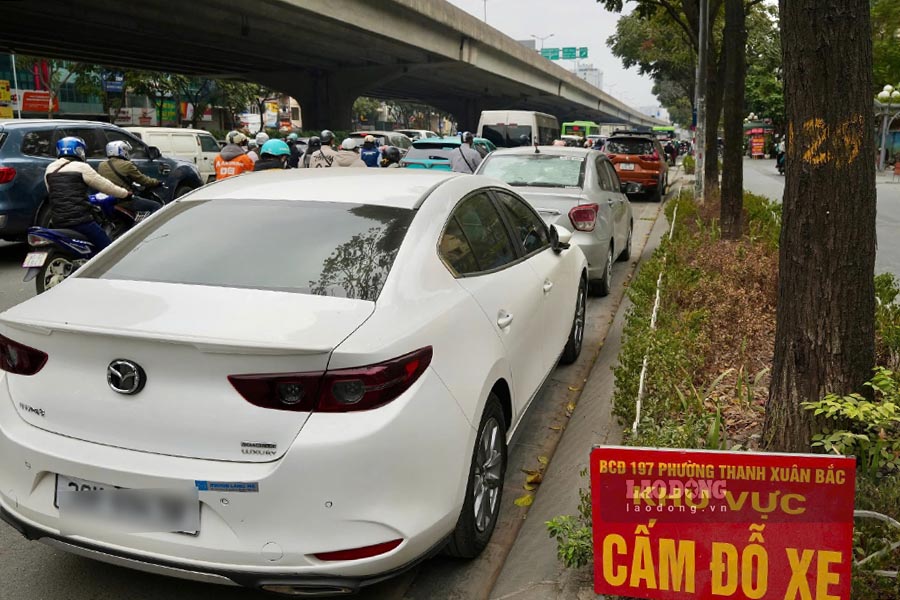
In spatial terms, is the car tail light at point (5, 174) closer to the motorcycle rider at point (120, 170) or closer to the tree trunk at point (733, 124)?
the motorcycle rider at point (120, 170)

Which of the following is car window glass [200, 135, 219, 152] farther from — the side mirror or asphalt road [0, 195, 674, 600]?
asphalt road [0, 195, 674, 600]

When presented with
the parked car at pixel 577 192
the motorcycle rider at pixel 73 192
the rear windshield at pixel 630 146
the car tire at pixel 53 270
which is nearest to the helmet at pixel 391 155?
the parked car at pixel 577 192

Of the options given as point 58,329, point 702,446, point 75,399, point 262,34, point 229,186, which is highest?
point 262,34

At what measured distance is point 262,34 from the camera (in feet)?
100

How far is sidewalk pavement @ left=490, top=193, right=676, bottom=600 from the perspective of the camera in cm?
322

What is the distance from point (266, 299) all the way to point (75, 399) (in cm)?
70

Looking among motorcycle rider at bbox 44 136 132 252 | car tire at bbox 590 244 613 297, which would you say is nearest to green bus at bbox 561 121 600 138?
car tire at bbox 590 244 613 297

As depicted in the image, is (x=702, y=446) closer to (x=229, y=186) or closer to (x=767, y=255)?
(x=229, y=186)

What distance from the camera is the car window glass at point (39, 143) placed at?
10.2 metres

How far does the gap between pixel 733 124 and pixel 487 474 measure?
8634mm

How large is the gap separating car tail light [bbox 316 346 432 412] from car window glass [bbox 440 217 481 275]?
90cm

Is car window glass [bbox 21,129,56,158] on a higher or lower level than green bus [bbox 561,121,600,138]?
lower

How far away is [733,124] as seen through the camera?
10.8m

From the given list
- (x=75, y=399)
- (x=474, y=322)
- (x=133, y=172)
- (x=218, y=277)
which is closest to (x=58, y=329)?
(x=75, y=399)
